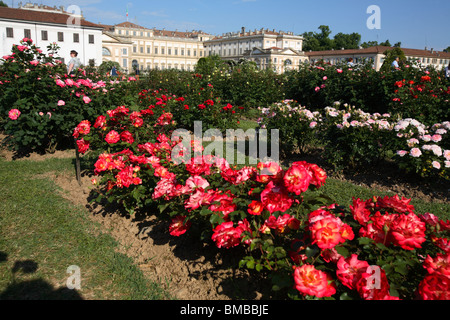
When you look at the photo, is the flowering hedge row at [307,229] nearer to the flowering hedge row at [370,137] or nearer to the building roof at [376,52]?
the flowering hedge row at [370,137]

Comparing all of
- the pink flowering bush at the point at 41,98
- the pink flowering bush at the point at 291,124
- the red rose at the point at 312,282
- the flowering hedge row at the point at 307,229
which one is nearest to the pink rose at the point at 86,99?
the pink flowering bush at the point at 41,98

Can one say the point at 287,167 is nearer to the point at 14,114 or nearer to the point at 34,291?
the point at 34,291

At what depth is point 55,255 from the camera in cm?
282

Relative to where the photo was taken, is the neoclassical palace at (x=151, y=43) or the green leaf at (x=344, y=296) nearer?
the green leaf at (x=344, y=296)

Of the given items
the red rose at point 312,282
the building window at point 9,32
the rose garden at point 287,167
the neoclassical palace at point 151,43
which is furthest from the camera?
the neoclassical palace at point 151,43

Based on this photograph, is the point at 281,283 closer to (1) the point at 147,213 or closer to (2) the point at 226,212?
(2) the point at 226,212

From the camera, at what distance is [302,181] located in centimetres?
191

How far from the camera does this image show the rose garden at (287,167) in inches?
65.4

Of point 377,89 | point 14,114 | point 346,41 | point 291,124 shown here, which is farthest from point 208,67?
point 346,41

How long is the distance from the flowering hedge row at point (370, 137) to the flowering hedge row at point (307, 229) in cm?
251

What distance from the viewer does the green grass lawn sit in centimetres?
239

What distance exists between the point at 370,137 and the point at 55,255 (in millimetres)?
4027

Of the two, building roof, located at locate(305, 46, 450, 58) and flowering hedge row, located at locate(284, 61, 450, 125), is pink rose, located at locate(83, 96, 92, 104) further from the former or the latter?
building roof, located at locate(305, 46, 450, 58)
